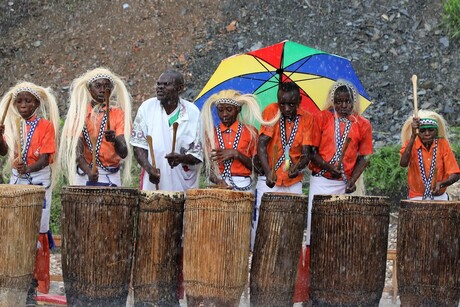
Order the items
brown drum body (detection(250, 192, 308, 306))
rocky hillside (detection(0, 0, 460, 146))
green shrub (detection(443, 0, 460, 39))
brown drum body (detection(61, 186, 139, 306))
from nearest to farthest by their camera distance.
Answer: brown drum body (detection(61, 186, 139, 306)) < brown drum body (detection(250, 192, 308, 306)) < rocky hillside (detection(0, 0, 460, 146)) < green shrub (detection(443, 0, 460, 39))

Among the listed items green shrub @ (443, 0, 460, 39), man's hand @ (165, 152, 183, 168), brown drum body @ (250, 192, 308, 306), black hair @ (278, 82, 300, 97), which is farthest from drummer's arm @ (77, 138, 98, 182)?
green shrub @ (443, 0, 460, 39)

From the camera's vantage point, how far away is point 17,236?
24.2 feet

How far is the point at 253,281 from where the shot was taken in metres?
7.57

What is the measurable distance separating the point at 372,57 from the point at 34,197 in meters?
10.6

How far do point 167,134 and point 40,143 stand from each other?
38.9 inches

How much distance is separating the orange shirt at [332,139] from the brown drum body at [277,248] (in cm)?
82

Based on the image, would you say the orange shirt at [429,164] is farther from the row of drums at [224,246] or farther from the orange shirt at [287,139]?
the row of drums at [224,246]

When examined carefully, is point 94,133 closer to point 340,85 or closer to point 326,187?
point 326,187

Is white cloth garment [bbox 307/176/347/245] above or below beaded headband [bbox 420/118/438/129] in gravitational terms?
below

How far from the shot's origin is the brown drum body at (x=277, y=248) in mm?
7430

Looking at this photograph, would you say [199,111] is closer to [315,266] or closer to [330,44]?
[315,266]

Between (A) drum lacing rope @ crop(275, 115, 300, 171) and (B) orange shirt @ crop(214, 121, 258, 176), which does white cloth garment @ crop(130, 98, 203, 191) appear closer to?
(B) orange shirt @ crop(214, 121, 258, 176)

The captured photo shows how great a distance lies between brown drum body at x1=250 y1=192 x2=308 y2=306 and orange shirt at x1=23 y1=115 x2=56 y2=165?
181 cm

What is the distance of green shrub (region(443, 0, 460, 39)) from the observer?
17.8m
